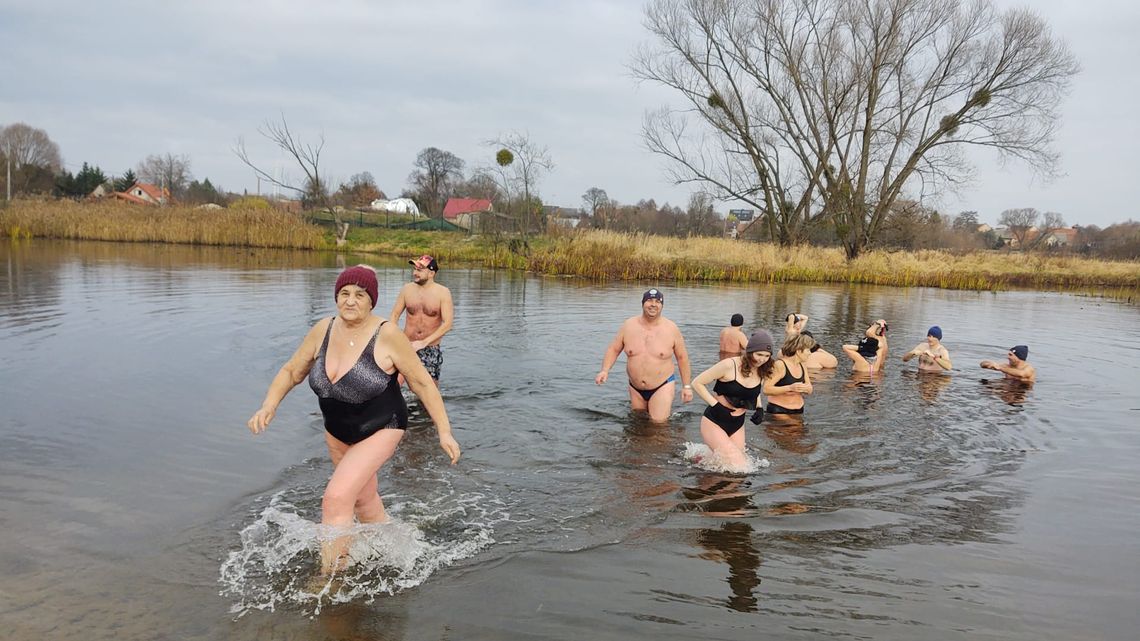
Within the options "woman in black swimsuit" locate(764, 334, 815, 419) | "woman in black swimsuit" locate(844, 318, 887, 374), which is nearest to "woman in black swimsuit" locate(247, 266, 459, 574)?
"woman in black swimsuit" locate(764, 334, 815, 419)

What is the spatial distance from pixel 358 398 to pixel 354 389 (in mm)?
57

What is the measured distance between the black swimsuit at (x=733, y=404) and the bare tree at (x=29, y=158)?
71.6 m

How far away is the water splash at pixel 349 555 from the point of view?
3.91 m

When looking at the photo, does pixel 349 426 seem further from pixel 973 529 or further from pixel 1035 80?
pixel 1035 80

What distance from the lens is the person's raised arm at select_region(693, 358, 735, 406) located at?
6.23 metres

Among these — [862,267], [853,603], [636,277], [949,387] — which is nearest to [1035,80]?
[862,267]

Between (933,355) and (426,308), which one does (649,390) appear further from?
(933,355)

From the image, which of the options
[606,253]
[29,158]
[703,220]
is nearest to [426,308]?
[606,253]

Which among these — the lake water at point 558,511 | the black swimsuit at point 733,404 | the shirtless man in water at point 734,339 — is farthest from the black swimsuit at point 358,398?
the shirtless man in water at point 734,339

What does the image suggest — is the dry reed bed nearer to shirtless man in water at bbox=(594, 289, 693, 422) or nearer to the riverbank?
the riverbank

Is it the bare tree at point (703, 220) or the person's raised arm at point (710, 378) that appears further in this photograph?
the bare tree at point (703, 220)

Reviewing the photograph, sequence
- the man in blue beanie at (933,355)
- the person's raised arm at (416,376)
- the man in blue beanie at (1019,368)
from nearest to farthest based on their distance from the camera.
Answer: the person's raised arm at (416,376) < the man in blue beanie at (1019,368) < the man in blue beanie at (933,355)

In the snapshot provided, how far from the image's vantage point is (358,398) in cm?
396

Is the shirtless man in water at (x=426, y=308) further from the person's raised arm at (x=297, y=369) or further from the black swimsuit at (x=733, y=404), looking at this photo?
the person's raised arm at (x=297, y=369)
